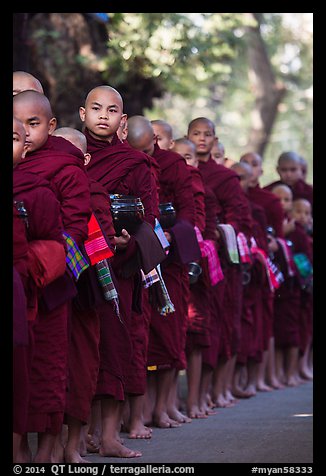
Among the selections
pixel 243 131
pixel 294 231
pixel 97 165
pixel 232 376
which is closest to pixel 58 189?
pixel 97 165

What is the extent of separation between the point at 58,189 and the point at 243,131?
31.8 metres

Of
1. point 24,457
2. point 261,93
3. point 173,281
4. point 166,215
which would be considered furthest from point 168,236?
point 261,93

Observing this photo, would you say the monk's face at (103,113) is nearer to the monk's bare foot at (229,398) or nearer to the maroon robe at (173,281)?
the maroon robe at (173,281)

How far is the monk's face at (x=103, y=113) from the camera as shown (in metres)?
8.30

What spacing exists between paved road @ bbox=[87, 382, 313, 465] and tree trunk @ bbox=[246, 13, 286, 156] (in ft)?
41.6

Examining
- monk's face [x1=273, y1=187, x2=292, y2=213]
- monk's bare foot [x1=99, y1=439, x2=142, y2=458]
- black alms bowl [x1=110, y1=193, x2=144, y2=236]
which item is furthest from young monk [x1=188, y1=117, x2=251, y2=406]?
monk's bare foot [x1=99, y1=439, x2=142, y2=458]

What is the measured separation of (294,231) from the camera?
14.4 m

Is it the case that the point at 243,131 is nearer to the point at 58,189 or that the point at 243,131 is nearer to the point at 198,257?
the point at 198,257

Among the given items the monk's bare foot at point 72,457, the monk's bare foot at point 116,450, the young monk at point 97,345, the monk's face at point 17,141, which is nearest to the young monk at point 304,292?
the young monk at point 97,345

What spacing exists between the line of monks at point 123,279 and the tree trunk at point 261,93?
35.4ft

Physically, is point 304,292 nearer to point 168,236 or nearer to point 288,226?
point 288,226

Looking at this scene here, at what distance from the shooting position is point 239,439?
8.93m

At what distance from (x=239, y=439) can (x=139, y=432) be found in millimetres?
642

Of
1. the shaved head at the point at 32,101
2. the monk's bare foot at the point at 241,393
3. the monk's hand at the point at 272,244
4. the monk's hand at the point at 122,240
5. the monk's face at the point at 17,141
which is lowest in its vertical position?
the monk's bare foot at the point at 241,393
